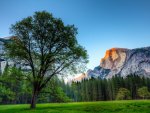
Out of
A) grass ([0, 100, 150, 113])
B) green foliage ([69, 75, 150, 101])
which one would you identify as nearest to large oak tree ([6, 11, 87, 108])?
grass ([0, 100, 150, 113])

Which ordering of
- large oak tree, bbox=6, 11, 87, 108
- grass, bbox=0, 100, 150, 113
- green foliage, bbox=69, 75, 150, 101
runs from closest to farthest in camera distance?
grass, bbox=0, 100, 150, 113, large oak tree, bbox=6, 11, 87, 108, green foliage, bbox=69, 75, 150, 101

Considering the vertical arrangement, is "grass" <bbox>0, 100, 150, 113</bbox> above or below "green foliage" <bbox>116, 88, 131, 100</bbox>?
below

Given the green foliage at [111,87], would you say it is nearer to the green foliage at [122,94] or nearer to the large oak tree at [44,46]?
the green foliage at [122,94]

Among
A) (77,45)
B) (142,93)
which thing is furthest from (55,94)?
(142,93)

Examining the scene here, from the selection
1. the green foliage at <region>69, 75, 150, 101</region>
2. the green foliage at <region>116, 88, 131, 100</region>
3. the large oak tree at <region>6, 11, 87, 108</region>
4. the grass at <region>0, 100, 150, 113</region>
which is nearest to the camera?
the grass at <region>0, 100, 150, 113</region>

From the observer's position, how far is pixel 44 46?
1578 inches

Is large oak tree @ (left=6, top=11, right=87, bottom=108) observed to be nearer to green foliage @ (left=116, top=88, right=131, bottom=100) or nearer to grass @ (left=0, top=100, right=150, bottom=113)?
grass @ (left=0, top=100, right=150, bottom=113)

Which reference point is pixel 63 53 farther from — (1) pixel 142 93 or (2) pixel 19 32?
(1) pixel 142 93

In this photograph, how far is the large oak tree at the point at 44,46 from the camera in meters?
39.3

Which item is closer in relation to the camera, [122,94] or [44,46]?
[44,46]

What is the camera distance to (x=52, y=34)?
3966cm

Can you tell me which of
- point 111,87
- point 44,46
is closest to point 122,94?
point 111,87

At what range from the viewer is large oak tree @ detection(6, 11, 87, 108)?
39.3 meters

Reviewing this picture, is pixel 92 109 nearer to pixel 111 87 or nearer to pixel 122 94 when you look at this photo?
pixel 122 94
